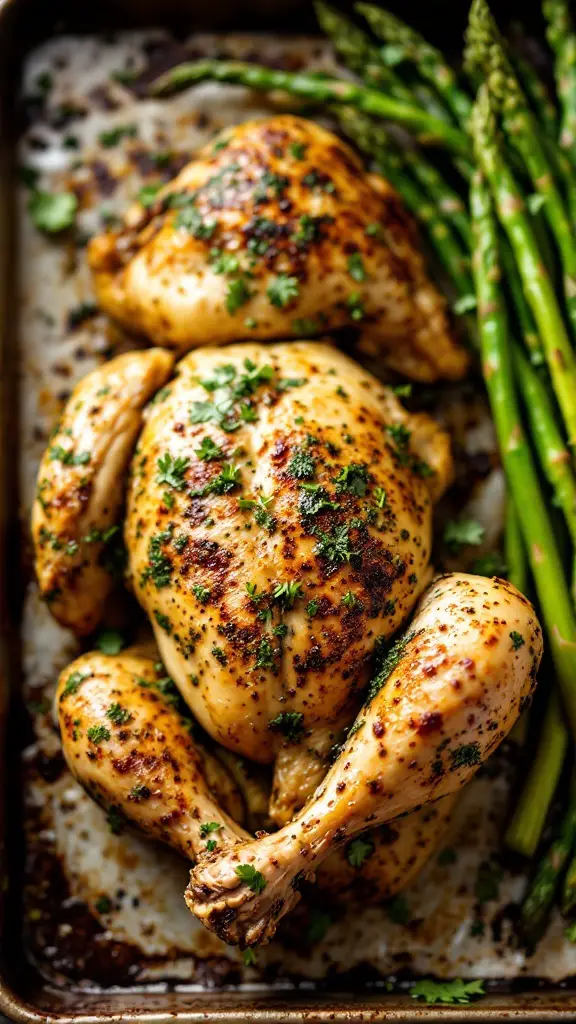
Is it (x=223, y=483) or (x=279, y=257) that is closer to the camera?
(x=223, y=483)

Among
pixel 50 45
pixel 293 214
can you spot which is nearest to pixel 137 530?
Result: pixel 293 214

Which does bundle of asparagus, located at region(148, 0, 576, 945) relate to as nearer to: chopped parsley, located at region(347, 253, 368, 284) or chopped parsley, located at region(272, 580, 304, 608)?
chopped parsley, located at region(347, 253, 368, 284)

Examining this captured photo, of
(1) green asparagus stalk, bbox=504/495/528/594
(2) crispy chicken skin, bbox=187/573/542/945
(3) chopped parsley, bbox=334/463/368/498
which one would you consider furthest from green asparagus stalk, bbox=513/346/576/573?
(3) chopped parsley, bbox=334/463/368/498

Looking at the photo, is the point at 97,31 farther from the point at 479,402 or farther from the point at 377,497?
the point at 377,497

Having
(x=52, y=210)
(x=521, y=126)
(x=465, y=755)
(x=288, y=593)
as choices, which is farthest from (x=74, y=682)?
(x=521, y=126)

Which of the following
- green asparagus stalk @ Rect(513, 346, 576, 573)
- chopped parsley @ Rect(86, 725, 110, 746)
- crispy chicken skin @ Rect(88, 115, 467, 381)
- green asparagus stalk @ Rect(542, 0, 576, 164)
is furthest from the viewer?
green asparagus stalk @ Rect(542, 0, 576, 164)

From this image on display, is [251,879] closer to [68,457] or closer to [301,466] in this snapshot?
[301,466]
